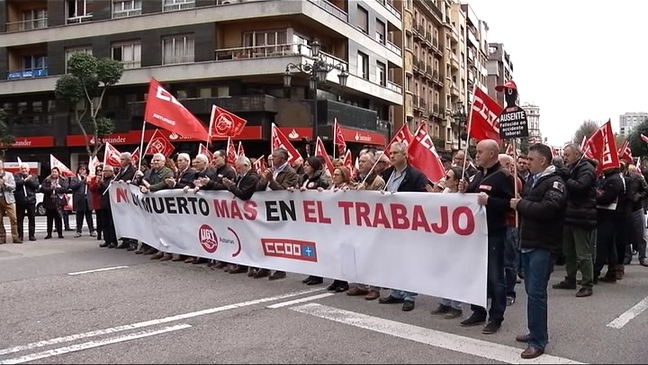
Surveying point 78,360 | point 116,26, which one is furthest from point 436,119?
point 78,360

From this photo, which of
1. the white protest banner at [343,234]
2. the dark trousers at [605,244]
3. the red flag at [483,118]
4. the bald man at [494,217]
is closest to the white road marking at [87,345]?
the white protest banner at [343,234]

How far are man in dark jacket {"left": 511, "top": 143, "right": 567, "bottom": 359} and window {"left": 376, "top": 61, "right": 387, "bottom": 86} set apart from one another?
40.0 m

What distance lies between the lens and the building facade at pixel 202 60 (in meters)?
34.0

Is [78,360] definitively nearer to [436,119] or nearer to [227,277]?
[227,277]

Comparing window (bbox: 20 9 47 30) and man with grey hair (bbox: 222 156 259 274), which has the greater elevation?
window (bbox: 20 9 47 30)

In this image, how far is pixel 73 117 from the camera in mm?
40156

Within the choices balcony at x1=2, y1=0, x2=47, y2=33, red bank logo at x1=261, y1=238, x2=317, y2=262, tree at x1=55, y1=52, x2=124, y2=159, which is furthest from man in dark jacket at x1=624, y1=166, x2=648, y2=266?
balcony at x1=2, y1=0, x2=47, y2=33

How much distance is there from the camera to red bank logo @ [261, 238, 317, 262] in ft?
28.0

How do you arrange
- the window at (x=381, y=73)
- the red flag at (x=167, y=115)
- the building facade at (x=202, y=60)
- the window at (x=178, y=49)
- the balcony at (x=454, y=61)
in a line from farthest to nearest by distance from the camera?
the balcony at (x=454, y=61) → the window at (x=381, y=73) → the window at (x=178, y=49) → the building facade at (x=202, y=60) → the red flag at (x=167, y=115)

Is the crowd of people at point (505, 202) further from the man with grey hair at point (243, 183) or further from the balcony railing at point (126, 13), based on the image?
the balcony railing at point (126, 13)

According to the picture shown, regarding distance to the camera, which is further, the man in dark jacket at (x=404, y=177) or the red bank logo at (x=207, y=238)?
the red bank logo at (x=207, y=238)

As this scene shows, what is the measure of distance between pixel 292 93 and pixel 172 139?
736cm

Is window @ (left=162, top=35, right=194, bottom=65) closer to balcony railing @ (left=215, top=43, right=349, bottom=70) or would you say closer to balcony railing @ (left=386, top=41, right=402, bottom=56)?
balcony railing @ (left=215, top=43, right=349, bottom=70)

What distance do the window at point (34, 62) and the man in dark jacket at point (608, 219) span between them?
41.6 metres
